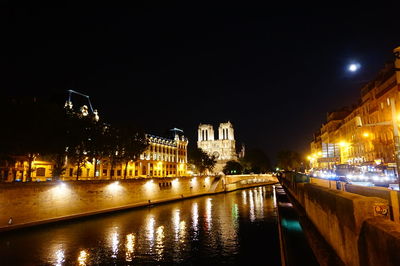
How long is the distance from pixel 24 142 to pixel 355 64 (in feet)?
120

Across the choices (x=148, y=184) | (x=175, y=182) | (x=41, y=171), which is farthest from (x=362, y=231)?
(x=41, y=171)

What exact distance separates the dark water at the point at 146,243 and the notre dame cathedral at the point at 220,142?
142052 millimetres

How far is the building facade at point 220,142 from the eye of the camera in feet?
584

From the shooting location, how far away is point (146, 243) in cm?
2473

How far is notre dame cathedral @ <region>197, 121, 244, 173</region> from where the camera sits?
7008 inches

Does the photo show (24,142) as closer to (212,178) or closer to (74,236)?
(74,236)

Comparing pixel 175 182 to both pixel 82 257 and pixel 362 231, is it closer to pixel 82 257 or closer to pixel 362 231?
pixel 82 257

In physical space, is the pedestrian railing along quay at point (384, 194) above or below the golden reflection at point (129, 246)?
above

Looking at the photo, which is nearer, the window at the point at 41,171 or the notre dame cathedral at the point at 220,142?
the window at the point at 41,171

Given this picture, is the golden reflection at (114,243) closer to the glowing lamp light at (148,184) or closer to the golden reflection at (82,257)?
the golden reflection at (82,257)

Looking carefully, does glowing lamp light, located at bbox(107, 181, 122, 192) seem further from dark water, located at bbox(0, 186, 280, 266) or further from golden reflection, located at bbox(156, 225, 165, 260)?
golden reflection, located at bbox(156, 225, 165, 260)

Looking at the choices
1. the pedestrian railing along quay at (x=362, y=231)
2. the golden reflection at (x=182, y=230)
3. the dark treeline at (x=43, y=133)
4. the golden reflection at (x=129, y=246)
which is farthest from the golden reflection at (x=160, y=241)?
the dark treeline at (x=43, y=133)

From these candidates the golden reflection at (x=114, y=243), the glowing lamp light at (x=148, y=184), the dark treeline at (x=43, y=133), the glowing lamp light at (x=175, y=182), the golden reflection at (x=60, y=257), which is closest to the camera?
the golden reflection at (x=60, y=257)

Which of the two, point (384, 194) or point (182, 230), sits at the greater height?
point (384, 194)
